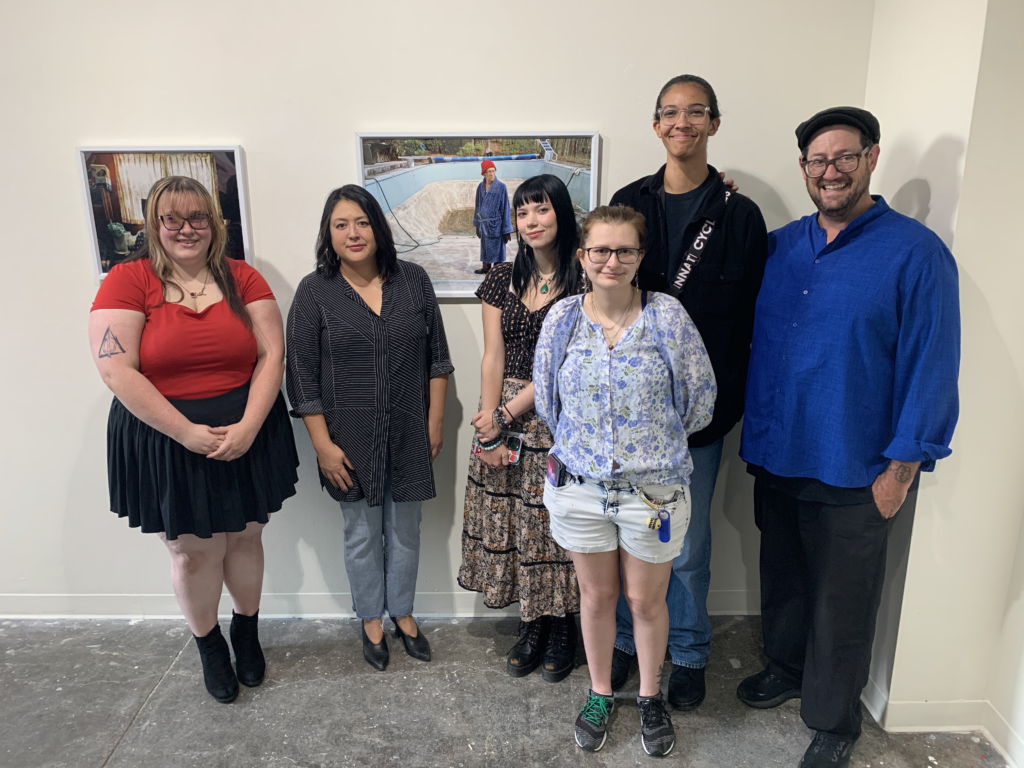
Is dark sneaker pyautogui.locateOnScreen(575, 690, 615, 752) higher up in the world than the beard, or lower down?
lower down

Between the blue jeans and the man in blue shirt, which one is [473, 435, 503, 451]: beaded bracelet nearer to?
the blue jeans

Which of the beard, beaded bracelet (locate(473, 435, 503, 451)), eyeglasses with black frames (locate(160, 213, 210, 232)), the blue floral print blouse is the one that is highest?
the beard

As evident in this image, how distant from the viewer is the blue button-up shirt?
159cm

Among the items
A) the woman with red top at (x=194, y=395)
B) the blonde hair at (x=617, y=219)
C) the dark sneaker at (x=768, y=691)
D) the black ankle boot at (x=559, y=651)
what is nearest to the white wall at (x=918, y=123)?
the dark sneaker at (x=768, y=691)

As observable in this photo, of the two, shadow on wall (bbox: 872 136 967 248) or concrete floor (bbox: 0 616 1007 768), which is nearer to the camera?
shadow on wall (bbox: 872 136 967 248)

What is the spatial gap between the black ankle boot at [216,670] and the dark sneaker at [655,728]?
1.39m

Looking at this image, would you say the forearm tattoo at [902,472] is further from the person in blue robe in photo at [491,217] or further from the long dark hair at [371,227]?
the long dark hair at [371,227]

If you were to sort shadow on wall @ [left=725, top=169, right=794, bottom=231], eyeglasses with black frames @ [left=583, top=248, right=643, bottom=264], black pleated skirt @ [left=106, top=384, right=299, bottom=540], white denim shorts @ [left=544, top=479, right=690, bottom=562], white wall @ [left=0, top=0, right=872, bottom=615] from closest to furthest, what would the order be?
1. eyeglasses with black frames @ [left=583, top=248, right=643, bottom=264]
2. white denim shorts @ [left=544, top=479, right=690, bottom=562]
3. black pleated skirt @ [left=106, top=384, right=299, bottom=540]
4. white wall @ [left=0, top=0, right=872, bottom=615]
5. shadow on wall @ [left=725, top=169, right=794, bottom=231]

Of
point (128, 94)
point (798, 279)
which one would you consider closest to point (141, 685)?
point (128, 94)

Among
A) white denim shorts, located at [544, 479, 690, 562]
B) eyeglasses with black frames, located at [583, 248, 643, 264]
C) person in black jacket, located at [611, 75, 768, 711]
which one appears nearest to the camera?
eyeglasses with black frames, located at [583, 248, 643, 264]

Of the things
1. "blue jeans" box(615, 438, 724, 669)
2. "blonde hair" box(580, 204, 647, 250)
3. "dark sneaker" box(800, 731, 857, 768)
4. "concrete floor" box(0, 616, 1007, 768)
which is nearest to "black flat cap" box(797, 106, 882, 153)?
"blonde hair" box(580, 204, 647, 250)

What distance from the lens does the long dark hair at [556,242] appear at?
188cm

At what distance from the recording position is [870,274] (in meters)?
1.64

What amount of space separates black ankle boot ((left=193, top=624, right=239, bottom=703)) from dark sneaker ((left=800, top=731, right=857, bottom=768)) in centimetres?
187
